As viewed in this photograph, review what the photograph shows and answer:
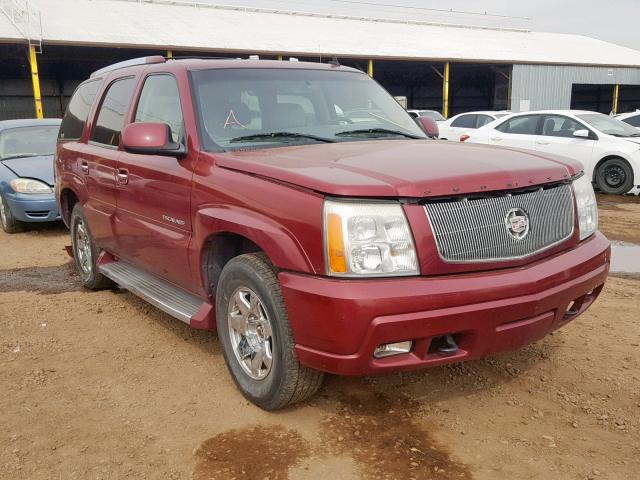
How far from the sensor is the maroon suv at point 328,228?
2.65 metres

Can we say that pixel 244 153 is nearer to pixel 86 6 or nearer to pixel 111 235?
pixel 111 235

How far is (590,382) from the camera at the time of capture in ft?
11.5

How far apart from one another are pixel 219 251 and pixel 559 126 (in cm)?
971

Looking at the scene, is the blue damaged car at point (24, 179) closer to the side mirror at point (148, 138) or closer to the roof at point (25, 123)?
the roof at point (25, 123)

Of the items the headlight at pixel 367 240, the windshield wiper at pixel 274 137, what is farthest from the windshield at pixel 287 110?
the headlight at pixel 367 240

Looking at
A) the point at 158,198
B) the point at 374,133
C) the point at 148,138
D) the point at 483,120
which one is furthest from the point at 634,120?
the point at 148,138

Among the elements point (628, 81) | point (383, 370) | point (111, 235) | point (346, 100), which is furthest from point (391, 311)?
point (628, 81)

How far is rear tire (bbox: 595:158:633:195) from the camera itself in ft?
34.6

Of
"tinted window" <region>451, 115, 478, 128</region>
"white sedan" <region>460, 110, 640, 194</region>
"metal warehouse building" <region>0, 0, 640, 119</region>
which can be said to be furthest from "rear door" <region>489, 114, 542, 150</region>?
"metal warehouse building" <region>0, 0, 640, 119</region>

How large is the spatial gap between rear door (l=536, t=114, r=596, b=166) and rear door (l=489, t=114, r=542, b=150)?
0.14m

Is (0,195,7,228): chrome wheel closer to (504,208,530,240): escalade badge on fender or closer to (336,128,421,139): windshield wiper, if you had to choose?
(336,128,421,139): windshield wiper

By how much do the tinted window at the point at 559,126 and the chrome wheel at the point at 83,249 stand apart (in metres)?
8.96

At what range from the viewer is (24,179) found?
8148 mm

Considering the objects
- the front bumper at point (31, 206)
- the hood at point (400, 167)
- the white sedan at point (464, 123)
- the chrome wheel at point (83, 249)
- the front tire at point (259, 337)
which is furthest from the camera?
the white sedan at point (464, 123)
